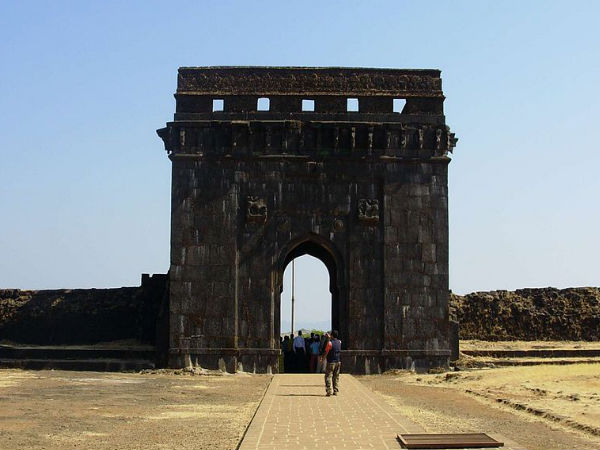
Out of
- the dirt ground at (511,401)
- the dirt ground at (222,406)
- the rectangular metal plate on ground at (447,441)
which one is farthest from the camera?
the dirt ground at (511,401)

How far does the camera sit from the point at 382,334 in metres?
25.4

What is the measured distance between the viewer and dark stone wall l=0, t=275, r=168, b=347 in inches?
1188

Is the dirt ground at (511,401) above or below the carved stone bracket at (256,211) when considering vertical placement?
below

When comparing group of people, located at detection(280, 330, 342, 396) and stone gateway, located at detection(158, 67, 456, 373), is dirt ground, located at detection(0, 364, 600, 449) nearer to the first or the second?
stone gateway, located at detection(158, 67, 456, 373)

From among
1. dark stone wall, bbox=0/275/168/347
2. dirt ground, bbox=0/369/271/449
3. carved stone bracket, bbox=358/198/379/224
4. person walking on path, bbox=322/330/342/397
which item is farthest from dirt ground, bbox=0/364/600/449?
dark stone wall, bbox=0/275/168/347

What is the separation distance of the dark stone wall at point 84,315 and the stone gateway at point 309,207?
523 cm

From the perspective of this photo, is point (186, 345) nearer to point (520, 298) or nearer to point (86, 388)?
point (86, 388)

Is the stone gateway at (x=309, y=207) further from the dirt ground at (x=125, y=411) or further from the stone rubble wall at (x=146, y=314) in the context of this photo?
the stone rubble wall at (x=146, y=314)

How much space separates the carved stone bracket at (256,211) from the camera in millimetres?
25484

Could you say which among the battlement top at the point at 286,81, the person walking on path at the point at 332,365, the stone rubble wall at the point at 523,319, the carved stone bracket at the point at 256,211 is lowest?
the person walking on path at the point at 332,365

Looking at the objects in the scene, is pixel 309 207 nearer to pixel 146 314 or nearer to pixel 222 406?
pixel 146 314

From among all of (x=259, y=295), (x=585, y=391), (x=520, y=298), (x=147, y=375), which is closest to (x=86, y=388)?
(x=147, y=375)

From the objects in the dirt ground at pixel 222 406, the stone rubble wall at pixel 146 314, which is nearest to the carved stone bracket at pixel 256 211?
the dirt ground at pixel 222 406

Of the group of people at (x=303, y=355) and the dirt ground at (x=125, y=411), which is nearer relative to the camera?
the dirt ground at (x=125, y=411)
